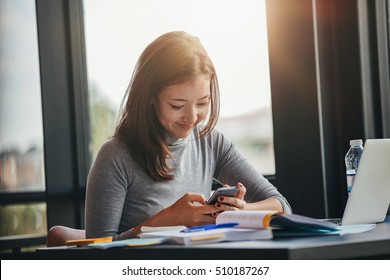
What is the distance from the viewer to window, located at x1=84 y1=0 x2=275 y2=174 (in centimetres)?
332

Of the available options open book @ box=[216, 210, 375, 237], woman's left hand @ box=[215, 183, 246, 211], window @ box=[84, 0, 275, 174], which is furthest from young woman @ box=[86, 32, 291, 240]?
window @ box=[84, 0, 275, 174]

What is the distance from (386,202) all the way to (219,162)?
76 centimetres

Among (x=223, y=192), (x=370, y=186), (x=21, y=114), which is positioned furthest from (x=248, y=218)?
(x=21, y=114)

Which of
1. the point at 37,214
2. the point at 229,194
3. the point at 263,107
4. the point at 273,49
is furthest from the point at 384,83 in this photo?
the point at 37,214

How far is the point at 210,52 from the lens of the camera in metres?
3.46

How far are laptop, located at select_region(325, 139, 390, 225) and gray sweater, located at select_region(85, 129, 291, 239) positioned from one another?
47 centimetres

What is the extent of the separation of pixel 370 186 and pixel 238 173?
71 cm

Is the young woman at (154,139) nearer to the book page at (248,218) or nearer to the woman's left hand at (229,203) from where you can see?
the woman's left hand at (229,203)

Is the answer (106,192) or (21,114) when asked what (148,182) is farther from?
(21,114)

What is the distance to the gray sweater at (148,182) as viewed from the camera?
194 centimetres

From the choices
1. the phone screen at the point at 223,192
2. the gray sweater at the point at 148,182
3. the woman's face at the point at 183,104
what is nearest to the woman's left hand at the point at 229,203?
the phone screen at the point at 223,192

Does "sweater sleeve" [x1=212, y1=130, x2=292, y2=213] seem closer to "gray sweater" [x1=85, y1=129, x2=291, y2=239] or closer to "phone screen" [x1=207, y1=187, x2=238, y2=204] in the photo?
"gray sweater" [x1=85, y1=129, x2=291, y2=239]

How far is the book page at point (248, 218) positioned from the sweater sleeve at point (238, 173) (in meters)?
0.64

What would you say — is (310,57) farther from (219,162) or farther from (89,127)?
(89,127)
